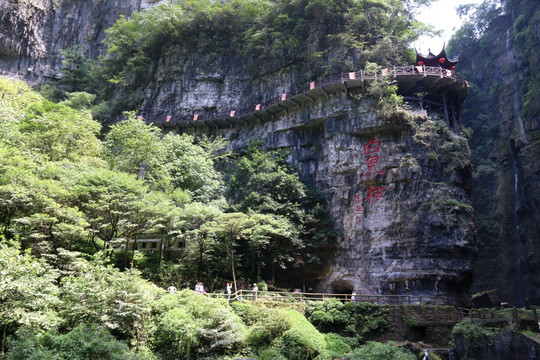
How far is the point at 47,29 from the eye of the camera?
46562 millimetres

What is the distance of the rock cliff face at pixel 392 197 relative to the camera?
2369 cm

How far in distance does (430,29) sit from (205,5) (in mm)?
19879

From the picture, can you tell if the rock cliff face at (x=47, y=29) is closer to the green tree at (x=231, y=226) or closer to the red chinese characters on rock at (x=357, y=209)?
the green tree at (x=231, y=226)

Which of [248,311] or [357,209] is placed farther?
[357,209]

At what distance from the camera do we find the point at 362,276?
82.9 feet

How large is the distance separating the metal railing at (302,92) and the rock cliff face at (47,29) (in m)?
15.5

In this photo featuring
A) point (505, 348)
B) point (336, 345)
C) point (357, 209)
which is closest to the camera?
point (505, 348)

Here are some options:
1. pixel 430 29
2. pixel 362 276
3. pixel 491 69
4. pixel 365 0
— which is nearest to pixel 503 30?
pixel 491 69

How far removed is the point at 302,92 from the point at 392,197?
10.3 m

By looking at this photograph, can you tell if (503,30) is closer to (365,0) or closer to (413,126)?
(365,0)

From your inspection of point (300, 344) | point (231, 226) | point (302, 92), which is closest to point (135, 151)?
point (231, 226)

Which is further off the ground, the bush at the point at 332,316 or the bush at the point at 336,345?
the bush at the point at 332,316

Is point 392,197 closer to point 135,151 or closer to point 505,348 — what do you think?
point 505,348

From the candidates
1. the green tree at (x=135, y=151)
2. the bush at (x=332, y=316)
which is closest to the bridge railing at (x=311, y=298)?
the bush at (x=332, y=316)
